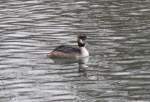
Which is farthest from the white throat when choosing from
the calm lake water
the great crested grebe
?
the calm lake water

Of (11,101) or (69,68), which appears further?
(69,68)

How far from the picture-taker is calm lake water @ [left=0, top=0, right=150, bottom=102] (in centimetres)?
2119

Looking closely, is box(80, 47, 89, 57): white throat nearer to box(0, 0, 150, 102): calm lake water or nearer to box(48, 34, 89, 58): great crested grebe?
box(48, 34, 89, 58): great crested grebe

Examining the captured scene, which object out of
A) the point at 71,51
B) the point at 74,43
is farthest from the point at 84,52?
the point at 74,43

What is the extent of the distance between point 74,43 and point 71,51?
6.78ft

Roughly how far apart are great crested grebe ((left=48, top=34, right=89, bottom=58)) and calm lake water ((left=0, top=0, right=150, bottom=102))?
1.29ft

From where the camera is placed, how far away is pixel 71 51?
27062mm

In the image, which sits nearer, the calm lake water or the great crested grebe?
the calm lake water

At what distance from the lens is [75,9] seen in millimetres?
36688

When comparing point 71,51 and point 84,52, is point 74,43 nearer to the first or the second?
point 71,51

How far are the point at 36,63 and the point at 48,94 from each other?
4477mm

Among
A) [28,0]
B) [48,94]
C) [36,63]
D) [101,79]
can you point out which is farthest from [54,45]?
[28,0]

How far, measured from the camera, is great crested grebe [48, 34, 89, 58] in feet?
87.4

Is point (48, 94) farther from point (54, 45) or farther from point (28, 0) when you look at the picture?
point (28, 0)
